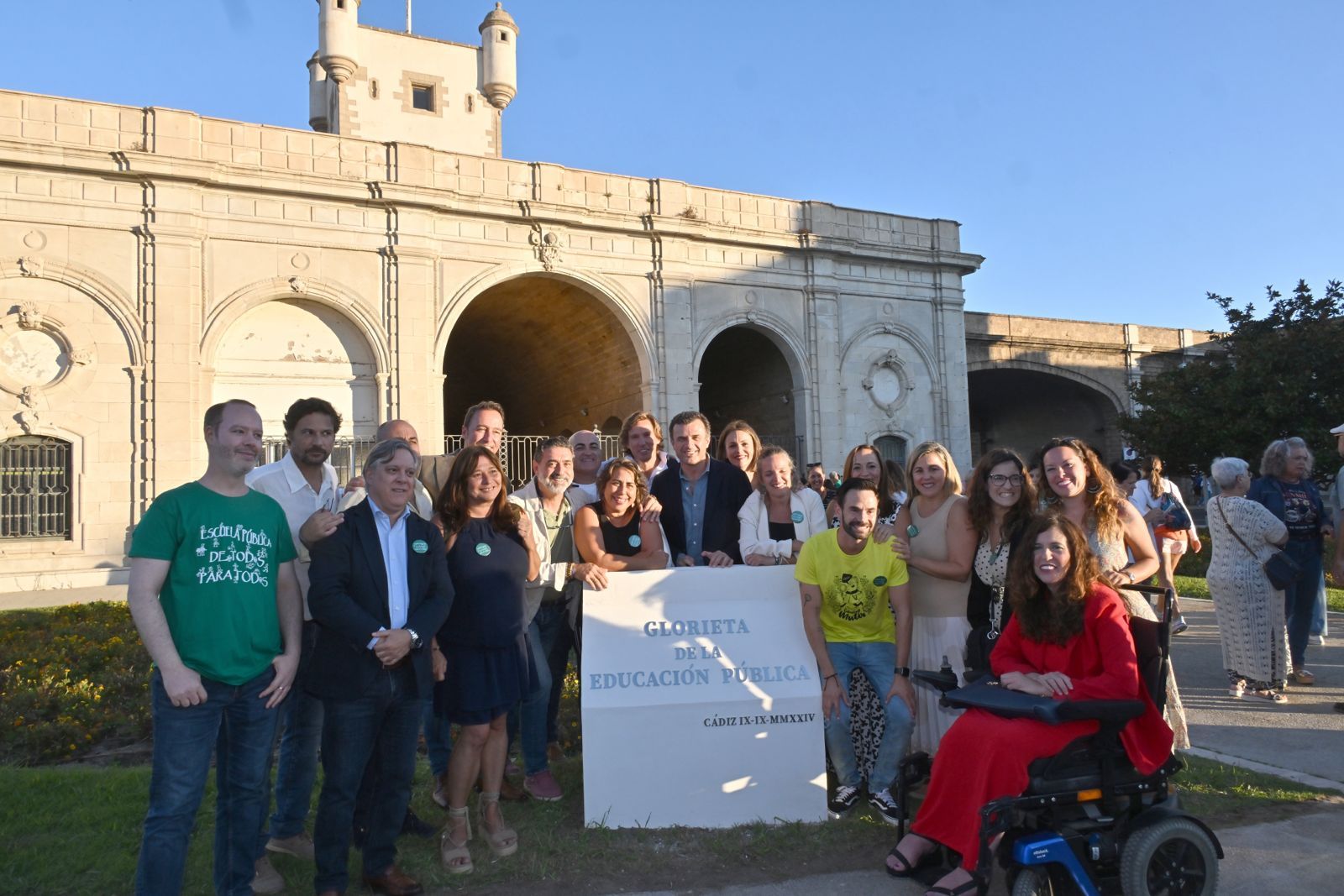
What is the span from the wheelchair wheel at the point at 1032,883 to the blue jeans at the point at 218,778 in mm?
2956

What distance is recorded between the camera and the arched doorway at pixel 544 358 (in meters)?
20.6

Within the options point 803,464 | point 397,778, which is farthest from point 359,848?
point 803,464

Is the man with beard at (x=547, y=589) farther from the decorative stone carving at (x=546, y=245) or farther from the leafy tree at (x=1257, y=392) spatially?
the leafy tree at (x=1257, y=392)

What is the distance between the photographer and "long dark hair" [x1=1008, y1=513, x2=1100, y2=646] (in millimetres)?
3725

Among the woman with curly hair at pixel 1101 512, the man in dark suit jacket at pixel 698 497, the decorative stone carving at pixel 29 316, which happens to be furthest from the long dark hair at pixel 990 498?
the decorative stone carving at pixel 29 316

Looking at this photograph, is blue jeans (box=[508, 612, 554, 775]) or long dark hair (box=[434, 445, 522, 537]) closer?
long dark hair (box=[434, 445, 522, 537])

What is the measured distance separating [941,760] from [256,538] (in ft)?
9.72

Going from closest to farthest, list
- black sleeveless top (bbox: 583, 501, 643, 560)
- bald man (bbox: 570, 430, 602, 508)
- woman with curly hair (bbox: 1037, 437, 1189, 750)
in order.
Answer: woman with curly hair (bbox: 1037, 437, 1189, 750) → black sleeveless top (bbox: 583, 501, 643, 560) → bald man (bbox: 570, 430, 602, 508)

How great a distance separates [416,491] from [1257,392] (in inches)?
815

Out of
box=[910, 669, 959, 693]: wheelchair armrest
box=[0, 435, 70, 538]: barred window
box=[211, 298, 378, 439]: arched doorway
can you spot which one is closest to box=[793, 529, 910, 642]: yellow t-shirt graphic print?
box=[910, 669, 959, 693]: wheelchair armrest

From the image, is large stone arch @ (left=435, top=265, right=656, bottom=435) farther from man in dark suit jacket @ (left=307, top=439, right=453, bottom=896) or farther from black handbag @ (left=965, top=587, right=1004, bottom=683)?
black handbag @ (left=965, top=587, right=1004, bottom=683)

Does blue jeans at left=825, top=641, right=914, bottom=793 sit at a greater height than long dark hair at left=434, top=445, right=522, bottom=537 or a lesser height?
lesser

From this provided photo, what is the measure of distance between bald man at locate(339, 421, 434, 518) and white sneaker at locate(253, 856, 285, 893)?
1.57 meters

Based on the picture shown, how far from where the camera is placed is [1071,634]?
373 centimetres
